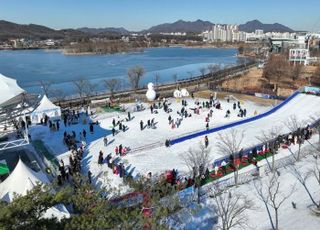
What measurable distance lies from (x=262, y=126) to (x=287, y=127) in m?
1.79

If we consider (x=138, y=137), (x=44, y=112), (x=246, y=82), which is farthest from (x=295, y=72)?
(x=44, y=112)

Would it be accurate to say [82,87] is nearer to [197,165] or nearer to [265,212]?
[197,165]

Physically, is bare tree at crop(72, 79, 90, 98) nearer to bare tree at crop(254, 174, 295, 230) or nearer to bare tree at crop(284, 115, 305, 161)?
bare tree at crop(284, 115, 305, 161)

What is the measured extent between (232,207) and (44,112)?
63.5ft

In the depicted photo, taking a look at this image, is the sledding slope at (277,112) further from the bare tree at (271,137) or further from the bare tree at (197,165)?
the bare tree at (197,165)

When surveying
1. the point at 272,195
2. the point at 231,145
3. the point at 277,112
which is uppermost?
the point at 231,145

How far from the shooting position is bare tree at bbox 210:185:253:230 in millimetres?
13377

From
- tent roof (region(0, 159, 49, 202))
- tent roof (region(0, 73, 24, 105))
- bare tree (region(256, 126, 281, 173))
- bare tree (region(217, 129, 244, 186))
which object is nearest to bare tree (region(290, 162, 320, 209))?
bare tree (region(256, 126, 281, 173))

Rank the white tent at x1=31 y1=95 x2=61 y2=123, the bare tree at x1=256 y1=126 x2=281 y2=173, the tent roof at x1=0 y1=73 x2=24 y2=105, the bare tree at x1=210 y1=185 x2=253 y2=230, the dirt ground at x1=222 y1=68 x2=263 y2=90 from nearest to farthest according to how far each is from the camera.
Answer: the bare tree at x1=210 y1=185 x2=253 y2=230 → the tent roof at x1=0 y1=73 x2=24 y2=105 → the bare tree at x1=256 y1=126 x2=281 y2=173 → the white tent at x1=31 y1=95 x2=61 y2=123 → the dirt ground at x1=222 y1=68 x2=263 y2=90

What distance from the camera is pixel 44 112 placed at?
2894 cm

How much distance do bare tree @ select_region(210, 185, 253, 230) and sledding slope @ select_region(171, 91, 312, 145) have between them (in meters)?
8.14

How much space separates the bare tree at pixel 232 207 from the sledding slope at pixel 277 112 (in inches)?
320

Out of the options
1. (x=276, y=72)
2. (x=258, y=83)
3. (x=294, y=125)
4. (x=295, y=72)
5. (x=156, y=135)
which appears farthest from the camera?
(x=258, y=83)

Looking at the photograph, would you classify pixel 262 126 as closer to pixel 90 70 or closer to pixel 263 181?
pixel 263 181
